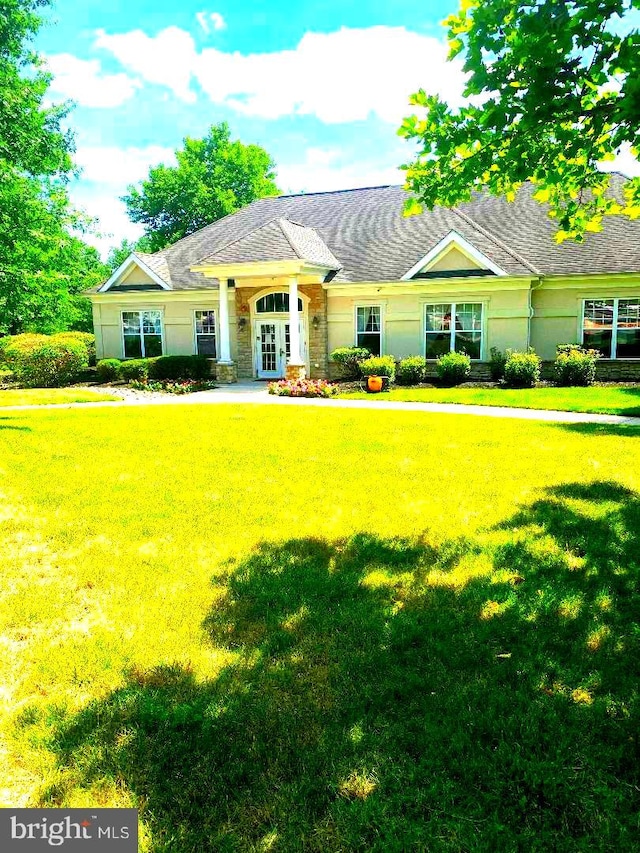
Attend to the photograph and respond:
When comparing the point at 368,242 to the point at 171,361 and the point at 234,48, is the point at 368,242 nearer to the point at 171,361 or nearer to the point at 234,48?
the point at 171,361

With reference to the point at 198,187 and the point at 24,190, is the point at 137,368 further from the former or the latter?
the point at 198,187

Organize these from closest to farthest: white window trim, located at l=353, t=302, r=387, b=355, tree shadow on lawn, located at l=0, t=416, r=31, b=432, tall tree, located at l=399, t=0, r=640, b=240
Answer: tall tree, located at l=399, t=0, r=640, b=240
tree shadow on lawn, located at l=0, t=416, r=31, b=432
white window trim, located at l=353, t=302, r=387, b=355

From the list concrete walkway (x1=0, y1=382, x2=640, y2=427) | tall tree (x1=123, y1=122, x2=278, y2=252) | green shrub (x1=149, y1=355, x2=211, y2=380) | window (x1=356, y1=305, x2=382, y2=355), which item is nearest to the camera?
concrete walkway (x1=0, y1=382, x2=640, y2=427)

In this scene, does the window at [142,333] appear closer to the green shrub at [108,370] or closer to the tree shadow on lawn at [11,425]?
the green shrub at [108,370]

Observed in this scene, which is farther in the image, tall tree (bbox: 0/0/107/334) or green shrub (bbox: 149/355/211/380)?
green shrub (bbox: 149/355/211/380)

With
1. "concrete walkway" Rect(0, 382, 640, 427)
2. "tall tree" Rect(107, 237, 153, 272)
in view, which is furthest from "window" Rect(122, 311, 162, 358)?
"tall tree" Rect(107, 237, 153, 272)

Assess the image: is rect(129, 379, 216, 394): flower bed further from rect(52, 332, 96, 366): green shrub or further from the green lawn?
the green lawn

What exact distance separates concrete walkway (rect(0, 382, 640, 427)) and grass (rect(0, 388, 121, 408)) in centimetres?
52

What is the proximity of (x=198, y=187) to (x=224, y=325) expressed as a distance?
86.5 feet

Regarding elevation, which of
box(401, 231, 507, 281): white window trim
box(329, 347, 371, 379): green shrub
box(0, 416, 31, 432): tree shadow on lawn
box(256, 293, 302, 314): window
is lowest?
box(0, 416, 31, 432): tree shadow on lawn

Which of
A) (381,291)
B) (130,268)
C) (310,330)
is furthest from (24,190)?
(381,291)

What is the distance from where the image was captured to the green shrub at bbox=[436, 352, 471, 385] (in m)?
18.9

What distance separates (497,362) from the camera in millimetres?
19250

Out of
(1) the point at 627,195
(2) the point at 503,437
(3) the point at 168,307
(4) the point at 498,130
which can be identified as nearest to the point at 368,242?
(3) the point at 168,307
